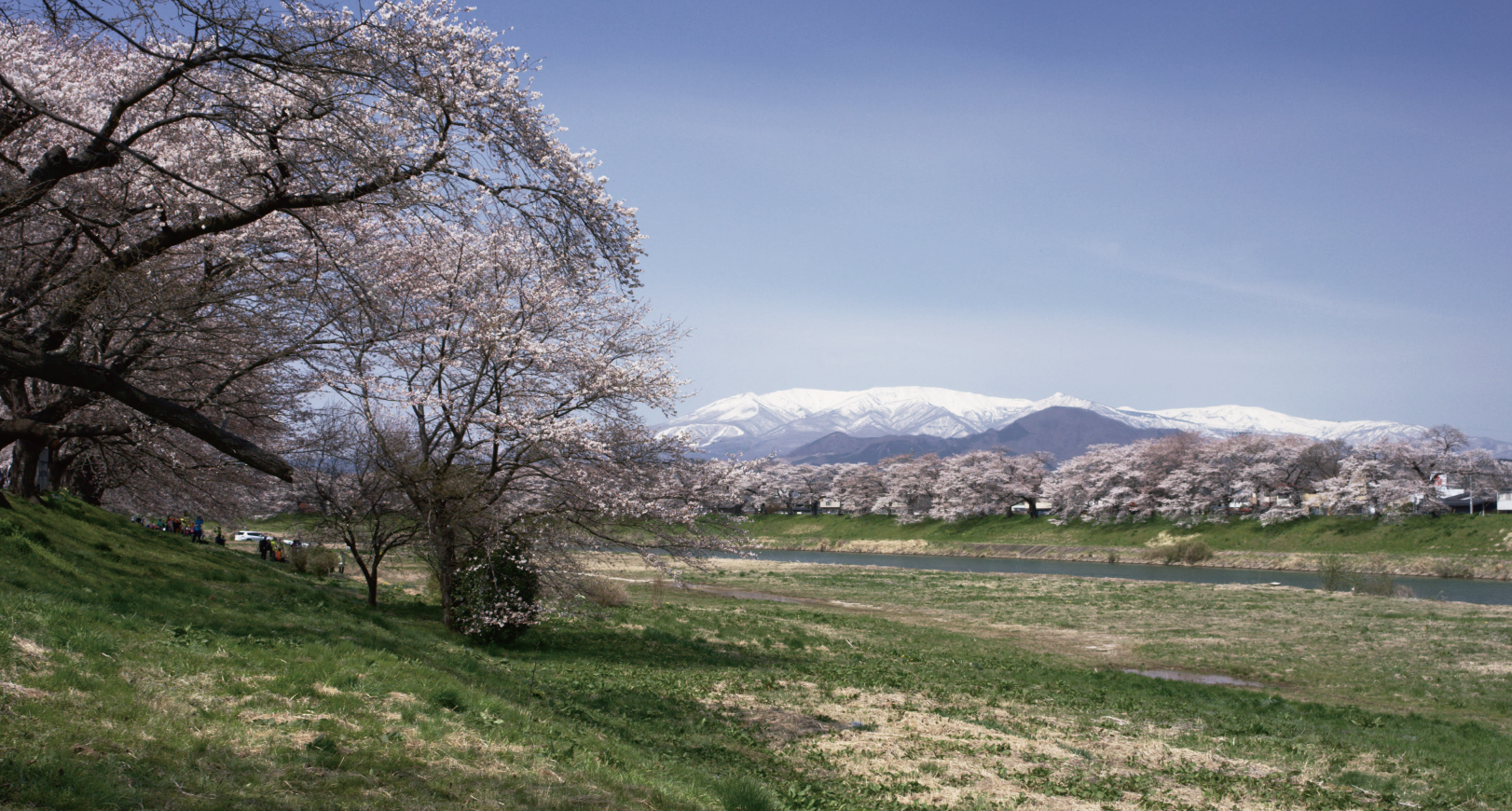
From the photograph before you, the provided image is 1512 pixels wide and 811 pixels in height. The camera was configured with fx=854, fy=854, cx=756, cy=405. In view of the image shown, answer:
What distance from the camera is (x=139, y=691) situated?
6.77 m

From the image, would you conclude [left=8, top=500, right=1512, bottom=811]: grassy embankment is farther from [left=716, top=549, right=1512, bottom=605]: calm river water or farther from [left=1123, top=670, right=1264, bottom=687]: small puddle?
[left=716, top=549, right=1512, bottom=605]: calm river water

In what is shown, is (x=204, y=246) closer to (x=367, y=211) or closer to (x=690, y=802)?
(x=367, y=211)

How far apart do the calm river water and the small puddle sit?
2186 centimetres

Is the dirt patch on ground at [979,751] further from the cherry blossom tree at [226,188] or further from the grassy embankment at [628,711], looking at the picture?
the cherry blossom tree at [226,188]

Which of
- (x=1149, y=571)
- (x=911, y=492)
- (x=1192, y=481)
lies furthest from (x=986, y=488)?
(x=1149, y=571)

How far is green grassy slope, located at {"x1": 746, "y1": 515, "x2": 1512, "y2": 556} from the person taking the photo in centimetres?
6025

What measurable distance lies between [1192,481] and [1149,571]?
30.1 metres

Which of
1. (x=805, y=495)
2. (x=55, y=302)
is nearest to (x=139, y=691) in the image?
(x=55, y=302)

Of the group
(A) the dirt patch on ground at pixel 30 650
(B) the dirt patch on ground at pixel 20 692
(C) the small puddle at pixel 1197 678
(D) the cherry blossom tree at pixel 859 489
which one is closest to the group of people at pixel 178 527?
(A) the dirt patch on ground at pixel 30 650

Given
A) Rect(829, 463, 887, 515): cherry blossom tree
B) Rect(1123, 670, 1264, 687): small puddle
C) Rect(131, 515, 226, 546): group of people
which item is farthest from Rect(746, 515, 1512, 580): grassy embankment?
Rect(1123, 670, 1264, 687): small puddle

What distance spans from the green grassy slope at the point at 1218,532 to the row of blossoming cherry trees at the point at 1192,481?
203 centimetres

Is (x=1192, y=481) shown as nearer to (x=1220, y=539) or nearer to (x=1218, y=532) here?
(x=1218, y=532)

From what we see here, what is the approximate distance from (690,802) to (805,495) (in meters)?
119

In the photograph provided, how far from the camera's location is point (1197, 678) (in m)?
20.0
